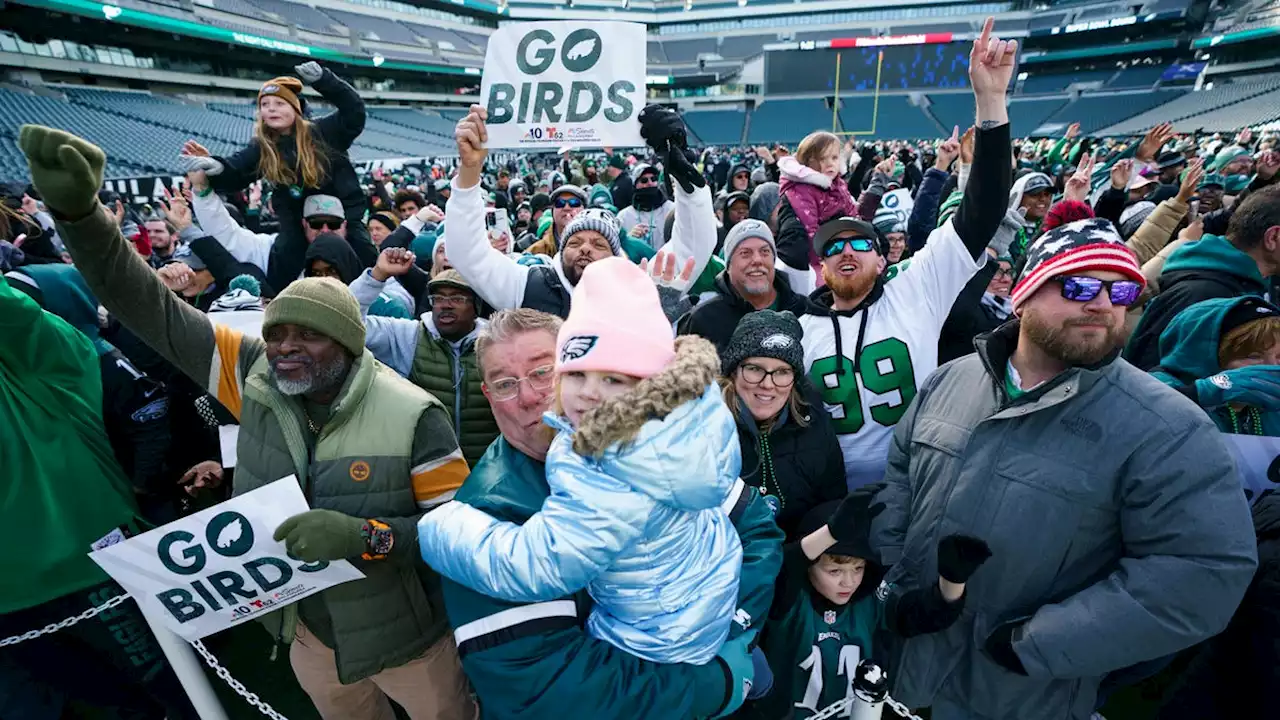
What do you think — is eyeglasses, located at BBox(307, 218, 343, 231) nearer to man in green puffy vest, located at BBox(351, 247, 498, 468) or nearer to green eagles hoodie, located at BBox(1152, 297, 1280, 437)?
man in green puffy vest, located at BBox(351, 247, 498, 468)

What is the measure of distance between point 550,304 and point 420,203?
5.95 meters

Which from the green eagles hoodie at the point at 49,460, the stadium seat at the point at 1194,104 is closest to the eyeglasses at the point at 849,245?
the green eagles hoodie at the point at 49,460

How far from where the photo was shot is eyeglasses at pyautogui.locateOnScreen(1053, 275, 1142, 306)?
1702mm

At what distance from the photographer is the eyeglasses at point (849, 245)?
272cm

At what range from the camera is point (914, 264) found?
9.10ft

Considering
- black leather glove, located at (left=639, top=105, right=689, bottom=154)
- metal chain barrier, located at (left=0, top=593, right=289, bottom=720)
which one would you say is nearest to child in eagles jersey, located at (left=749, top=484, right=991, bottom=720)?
metal chain barrier, located at (left=0, top=593, right=289, bottom=720)

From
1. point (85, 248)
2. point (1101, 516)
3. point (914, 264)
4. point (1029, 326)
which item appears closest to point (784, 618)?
point (1101, 516)

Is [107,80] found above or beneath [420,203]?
above

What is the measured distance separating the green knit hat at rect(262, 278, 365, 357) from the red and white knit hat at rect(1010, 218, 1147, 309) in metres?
2.24

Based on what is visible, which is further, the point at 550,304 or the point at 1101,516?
the point at 550,304

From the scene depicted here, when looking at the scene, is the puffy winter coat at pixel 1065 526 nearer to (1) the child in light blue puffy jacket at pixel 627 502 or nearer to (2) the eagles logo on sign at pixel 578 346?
(1) the child in light blue puffy jacket at pixel 627 502

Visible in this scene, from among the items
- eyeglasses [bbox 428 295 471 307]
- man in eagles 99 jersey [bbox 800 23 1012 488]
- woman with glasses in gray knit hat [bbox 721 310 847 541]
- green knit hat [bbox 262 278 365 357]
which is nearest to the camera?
green knit hat [bbox 262 278 365 357]

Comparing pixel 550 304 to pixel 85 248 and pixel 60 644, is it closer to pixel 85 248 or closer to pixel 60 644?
pixel 85 248

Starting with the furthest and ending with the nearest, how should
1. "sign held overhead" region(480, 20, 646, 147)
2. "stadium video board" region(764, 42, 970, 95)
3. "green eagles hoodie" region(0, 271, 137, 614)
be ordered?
"stadium video board" region(764, 42, 970, 95)
"sign held overhead" region(480, 20, 646, 147)
"green eagles hoodie" region(0, 271, 137, 614)
